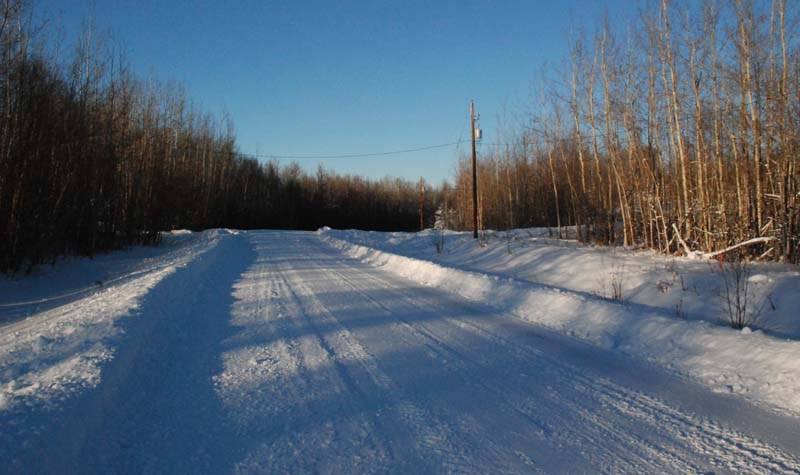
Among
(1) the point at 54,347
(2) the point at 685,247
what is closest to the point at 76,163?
(1) the point at 54,347

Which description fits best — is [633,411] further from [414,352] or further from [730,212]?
[730,212]

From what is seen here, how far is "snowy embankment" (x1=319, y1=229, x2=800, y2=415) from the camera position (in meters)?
5.15

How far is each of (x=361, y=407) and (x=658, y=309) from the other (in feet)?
23.2

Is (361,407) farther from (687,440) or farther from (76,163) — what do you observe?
(76,163)

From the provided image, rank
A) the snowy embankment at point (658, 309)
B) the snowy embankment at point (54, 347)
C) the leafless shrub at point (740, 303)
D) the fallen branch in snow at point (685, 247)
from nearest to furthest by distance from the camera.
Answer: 1. the snowy embankment at point (54, 347)
2. the snowy embankment at point (658, 309)
3. the leafless shrub at point (740, 303)
4. the fallen branch in snow at point (685, 247)

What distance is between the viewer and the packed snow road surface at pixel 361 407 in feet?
11.0

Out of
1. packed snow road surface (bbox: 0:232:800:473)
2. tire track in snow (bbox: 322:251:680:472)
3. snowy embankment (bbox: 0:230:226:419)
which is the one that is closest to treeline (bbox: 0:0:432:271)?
snowy embankment (bbox: 0:230:226:419)

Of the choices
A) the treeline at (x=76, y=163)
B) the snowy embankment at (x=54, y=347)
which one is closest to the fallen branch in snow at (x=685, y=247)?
the snowy embankment at (x=54, y=347)

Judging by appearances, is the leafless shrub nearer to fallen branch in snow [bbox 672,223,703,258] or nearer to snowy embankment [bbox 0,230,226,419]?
fallen branch in snow [bbox 672,223,703,258]

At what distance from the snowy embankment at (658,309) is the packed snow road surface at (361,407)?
60 cm

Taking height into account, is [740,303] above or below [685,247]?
below

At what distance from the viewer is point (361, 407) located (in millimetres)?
4270

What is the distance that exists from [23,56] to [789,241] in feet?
70.9

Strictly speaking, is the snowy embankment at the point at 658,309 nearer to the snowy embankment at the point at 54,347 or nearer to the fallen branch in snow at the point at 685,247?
the fallen branch in snow at the point at 685,247
